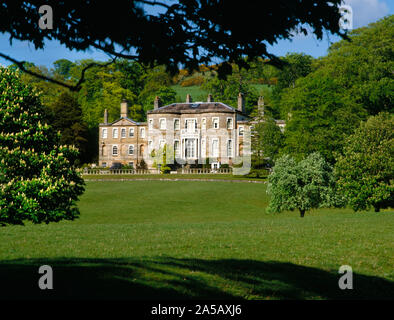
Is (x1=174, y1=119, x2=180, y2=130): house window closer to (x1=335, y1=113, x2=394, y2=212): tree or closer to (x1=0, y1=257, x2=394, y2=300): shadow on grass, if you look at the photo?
(x1=335, y1=113, x2=394, y2=212): tree

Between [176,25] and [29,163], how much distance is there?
56.0ft

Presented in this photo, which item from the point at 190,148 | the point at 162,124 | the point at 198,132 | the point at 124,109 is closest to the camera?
the point at 198,132

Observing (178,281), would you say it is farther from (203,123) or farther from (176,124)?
(176,124)

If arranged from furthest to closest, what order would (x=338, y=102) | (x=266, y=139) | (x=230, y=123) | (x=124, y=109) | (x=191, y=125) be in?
(x=124, y=109) → (x=191, y=125) → (x=230, y=123) → (x=266, y=139) → (x=338, y=102)

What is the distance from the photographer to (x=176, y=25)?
6855mm

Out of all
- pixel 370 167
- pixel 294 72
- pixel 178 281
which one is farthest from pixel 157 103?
pixel 178 281

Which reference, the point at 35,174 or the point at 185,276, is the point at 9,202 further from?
the point at 185,276

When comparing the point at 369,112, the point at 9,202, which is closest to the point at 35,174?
the point at 9,202

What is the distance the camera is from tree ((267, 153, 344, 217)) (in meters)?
34.5

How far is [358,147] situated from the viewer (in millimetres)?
34344

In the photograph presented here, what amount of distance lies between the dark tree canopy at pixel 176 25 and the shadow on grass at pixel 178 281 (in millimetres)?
3707

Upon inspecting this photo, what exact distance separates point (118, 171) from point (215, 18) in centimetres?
6786

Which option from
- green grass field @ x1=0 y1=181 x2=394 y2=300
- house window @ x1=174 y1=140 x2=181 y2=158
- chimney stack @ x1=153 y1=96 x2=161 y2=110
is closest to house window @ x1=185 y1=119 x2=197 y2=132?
house window @ x1=174 y1=140 x2=181 y2=158

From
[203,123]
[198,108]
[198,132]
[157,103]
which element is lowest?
[198,132]
